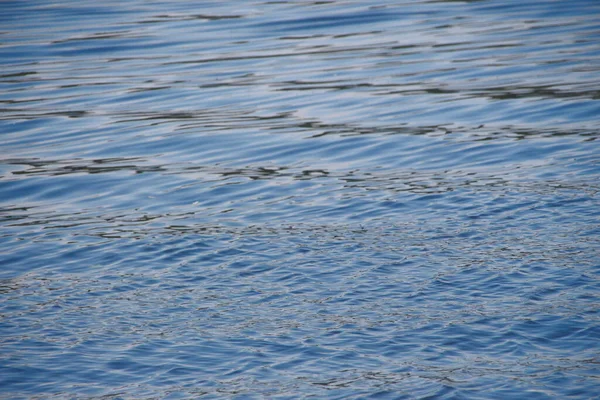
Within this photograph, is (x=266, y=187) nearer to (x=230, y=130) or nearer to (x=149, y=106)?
(x=230, y=130)

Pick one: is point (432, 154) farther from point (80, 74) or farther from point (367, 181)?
point (80, 74)

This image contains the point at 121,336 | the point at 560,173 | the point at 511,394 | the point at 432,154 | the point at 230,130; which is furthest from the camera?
the point at 230,130

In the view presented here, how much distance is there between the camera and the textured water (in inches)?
234

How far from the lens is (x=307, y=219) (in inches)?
349

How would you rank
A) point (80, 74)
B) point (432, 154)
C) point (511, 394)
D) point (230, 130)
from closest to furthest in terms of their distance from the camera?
1. point (511, 394)
2. point (432, 154)
3. point (230, 130)
4. point (80, 74)

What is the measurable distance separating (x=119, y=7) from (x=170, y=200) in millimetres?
15548

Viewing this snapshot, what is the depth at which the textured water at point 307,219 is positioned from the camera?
594 cm

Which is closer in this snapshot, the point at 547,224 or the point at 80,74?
the point at 547,224

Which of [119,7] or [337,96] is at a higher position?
[119,7]

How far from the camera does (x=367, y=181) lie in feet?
33.4

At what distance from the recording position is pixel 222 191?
10.3 metres

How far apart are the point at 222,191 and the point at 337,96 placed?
516 cm

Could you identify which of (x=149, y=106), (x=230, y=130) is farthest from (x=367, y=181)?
(x=149, y=106)

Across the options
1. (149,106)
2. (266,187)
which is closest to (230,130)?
(149,106)
